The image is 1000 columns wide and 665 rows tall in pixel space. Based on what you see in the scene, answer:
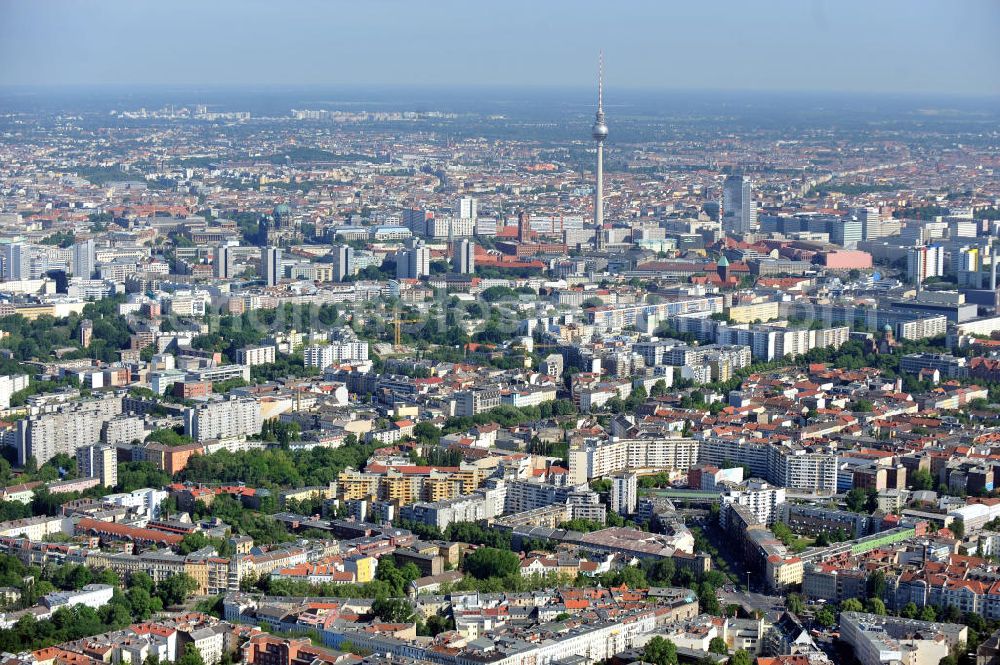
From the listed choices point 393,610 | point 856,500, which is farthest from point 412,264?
point 393,610

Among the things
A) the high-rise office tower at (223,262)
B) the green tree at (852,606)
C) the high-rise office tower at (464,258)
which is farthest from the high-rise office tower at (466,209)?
the green tree at (852,606)

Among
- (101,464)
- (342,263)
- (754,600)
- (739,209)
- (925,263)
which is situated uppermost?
(739,209)

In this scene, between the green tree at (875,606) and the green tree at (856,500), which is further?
the green tree at (856,500)

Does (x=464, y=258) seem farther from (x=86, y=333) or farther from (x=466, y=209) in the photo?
(x=86, y=333)

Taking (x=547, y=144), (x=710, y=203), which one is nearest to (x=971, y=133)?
(x=547, y=144)

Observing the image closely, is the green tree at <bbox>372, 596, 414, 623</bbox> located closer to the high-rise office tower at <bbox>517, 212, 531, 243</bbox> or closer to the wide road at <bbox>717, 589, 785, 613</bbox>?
the wide road at <bbox>717, 589, 785, 613</bbox>

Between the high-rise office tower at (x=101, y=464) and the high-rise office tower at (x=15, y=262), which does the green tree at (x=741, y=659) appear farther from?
the high-rise office tower at (x=15, y=262)

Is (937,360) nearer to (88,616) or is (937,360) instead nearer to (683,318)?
(683,318)
